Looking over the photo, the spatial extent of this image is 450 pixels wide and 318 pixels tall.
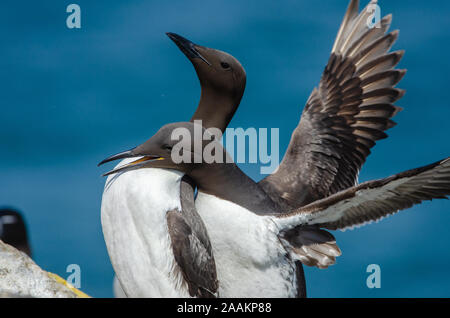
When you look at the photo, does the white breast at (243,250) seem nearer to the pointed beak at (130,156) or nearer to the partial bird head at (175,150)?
the partial bird head at (175,150)

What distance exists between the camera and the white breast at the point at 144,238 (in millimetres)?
3957

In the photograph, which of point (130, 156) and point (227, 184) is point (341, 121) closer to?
point (227, 184)

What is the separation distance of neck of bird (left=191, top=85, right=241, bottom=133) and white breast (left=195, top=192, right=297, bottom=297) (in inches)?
37.0

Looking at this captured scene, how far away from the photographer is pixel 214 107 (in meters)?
5.12

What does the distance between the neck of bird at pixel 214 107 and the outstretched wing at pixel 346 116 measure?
767 mm

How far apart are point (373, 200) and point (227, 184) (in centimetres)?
99

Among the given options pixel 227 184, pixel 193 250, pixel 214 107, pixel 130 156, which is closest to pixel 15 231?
pixel 214 107

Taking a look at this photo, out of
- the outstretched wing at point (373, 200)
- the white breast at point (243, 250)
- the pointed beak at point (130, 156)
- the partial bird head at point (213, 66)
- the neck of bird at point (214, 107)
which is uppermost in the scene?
the partial bird head at point (213, 66)

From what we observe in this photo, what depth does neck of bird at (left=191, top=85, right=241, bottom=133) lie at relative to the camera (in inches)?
201

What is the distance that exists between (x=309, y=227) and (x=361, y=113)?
1866mm

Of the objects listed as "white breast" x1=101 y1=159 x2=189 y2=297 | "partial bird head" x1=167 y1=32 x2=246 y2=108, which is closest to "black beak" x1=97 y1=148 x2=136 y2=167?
"white breast" x1=101 y1=159 x2=189 y2=297

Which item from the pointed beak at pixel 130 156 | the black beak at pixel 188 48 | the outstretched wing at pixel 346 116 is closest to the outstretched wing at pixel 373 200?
the pointed beak at pixel 130 156

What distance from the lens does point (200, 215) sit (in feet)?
14.2
